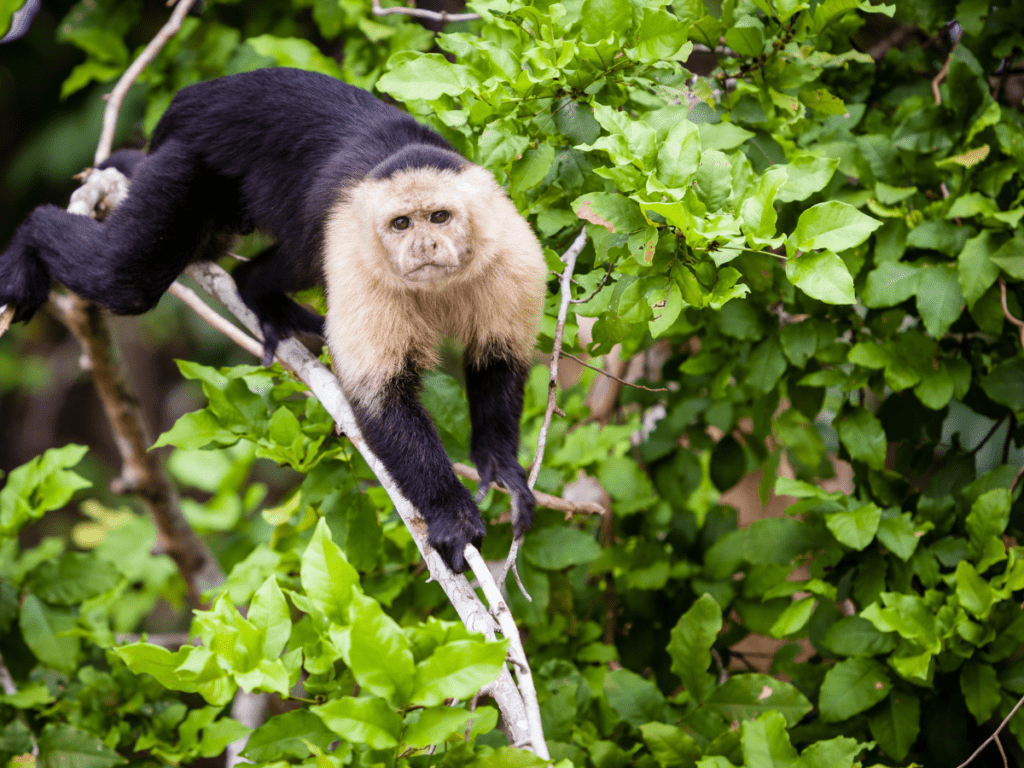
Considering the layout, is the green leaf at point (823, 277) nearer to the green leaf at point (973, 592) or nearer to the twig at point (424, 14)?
the green leaf at point (973, 592)

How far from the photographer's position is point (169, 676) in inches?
53.2

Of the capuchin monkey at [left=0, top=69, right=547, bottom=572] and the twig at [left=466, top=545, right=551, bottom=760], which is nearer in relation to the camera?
the twig at [left=466, top=545, right=551, bottom=760]

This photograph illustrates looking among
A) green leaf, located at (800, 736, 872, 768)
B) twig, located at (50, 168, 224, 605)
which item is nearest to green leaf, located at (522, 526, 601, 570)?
green leaf, located at (800, 736, 872, 768)

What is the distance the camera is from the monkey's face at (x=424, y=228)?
216 centimetres

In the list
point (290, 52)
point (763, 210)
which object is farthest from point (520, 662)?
point (290, 52)

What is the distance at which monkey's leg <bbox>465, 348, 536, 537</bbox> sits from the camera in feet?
7.93

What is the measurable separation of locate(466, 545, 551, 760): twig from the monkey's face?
0.85m

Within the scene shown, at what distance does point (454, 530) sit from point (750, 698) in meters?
0.82

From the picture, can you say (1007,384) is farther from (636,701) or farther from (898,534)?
(636,701)

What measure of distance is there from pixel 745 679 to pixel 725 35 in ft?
5.12

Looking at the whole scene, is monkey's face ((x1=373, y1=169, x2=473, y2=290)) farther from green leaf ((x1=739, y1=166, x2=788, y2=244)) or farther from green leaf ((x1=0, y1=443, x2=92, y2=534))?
green leaf ((x1=0, y1=443, x2=92, y2=534))

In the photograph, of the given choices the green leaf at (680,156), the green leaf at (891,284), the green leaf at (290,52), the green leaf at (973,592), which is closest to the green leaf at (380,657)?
the green leaf at (680,156)

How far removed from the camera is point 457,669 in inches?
47.5

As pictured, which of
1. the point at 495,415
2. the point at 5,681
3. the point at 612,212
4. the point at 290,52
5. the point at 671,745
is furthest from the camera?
the point at 290,52
